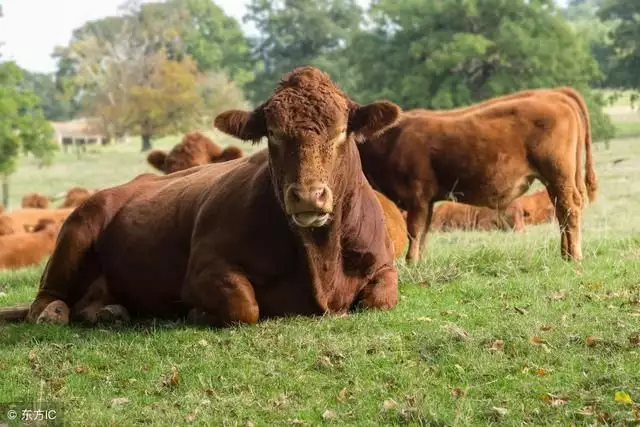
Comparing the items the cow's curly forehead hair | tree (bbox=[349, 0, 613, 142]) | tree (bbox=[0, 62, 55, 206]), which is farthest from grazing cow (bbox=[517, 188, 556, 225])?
tree (bbox=[349, 0, 613, 142])

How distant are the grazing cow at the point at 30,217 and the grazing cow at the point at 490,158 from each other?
11030mm

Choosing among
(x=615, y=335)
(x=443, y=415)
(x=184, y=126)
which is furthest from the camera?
(x=184, y=126)

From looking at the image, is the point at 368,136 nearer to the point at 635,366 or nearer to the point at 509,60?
the point at 635,366

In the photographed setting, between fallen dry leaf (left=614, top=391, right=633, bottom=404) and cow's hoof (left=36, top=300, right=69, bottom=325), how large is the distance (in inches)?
189

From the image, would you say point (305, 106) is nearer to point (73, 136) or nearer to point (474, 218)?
point (474, 218)

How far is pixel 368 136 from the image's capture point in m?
7.13

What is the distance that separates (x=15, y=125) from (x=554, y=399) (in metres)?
34.8

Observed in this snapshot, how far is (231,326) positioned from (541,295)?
259 centimetres

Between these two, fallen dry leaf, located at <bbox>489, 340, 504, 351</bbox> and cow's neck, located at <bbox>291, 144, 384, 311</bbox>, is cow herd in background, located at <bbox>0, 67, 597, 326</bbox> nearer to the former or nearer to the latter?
cow's neck, located at <bbox>291, 144, 384, 311</bbox>

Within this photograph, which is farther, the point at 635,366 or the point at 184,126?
the point at 184,126

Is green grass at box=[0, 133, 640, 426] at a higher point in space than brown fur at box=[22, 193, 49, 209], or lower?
higher

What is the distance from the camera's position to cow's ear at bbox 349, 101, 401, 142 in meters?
7.04

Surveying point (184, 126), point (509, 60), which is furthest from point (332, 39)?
point (509, 60)

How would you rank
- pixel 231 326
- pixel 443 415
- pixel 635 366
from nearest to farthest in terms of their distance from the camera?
1. pixel 443 415
2. pixel 635 366
3. pixel 231 326
